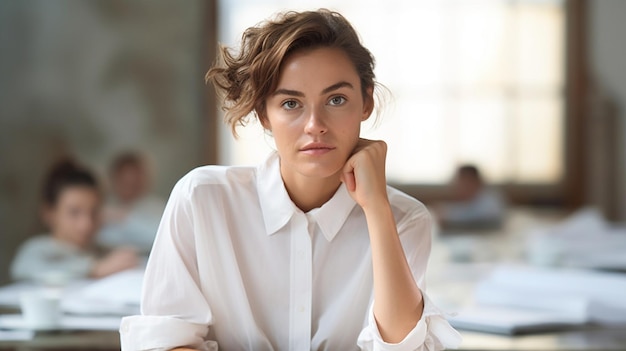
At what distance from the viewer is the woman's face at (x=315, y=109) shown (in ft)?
3.63

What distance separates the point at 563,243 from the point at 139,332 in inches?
68.2

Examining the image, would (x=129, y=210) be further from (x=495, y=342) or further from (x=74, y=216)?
(x=495, y=342)

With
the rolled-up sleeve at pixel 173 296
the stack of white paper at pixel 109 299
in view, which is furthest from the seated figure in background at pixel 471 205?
the rolled-up sleeve at pixel 173 296

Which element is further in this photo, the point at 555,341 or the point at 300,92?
the point at 555,341

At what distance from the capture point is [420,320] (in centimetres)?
110

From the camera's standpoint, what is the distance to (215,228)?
118 centimetres

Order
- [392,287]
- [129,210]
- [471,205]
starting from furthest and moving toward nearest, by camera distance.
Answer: [471,205] < [129,210] < [392,287]

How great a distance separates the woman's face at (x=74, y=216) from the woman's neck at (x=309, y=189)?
1648 millimetres

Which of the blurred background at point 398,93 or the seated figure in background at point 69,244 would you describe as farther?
the blurred background at point 398,93

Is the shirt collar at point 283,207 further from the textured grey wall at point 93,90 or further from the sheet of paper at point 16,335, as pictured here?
the textured grey wall at point 93,90

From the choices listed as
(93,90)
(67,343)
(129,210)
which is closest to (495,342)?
(67,343)

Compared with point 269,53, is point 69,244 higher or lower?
lower

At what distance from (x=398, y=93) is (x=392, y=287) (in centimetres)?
329

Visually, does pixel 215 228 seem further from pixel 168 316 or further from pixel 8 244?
pixel 8 244
